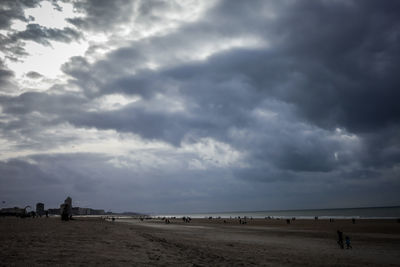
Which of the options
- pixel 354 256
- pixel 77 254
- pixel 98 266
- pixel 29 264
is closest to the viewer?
pixel 29 264

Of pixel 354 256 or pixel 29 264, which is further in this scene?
pixel 354 256

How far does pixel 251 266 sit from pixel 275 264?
2.29 metres

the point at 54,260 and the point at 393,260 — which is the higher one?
the point at 54,260

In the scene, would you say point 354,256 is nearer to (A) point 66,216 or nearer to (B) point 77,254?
(B) point 77,254

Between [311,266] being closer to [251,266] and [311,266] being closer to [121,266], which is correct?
[251,266]

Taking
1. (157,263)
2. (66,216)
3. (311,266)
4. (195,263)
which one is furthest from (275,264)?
(66,216)

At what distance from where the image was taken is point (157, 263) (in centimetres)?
1140

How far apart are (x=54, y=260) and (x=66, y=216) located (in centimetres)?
4847

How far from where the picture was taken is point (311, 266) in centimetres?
1495

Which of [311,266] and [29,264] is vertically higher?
[29,264]

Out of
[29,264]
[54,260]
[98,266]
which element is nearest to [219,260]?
[98,266]

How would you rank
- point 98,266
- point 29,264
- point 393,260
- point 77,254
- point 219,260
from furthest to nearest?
point 393,260, point 219,260, point 77,254, point 98,266, point 29,264

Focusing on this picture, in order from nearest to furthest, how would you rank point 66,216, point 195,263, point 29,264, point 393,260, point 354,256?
point 29,264 → point 195,263 → point 393,260 → point 354,256 → point 66,216

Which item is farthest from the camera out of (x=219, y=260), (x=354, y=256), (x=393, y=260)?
(x=354, y=256)
